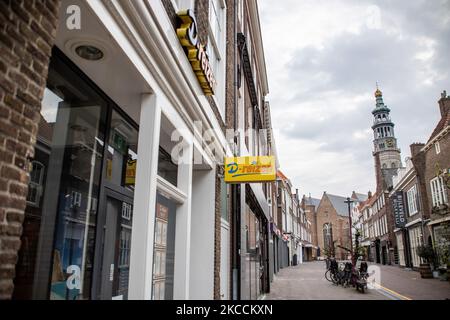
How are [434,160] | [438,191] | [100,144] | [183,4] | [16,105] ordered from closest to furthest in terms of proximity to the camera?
[16,105] < [100,144] < [183,4] < [438,191] < [434,160]

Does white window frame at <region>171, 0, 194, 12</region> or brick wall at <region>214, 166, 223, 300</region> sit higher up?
white window frame at <region>171, 0, 194, 12</region>

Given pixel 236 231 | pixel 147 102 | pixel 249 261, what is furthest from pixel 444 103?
pixel 147 102

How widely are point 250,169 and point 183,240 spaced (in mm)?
2215

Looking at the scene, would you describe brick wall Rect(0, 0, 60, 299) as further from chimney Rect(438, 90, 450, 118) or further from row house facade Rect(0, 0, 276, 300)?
chimney Rect(438, 90, 450, 118)

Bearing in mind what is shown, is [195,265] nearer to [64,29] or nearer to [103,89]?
[103,89]

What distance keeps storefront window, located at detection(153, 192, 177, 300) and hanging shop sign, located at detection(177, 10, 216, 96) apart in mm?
1757

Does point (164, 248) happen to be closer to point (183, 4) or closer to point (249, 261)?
point (183, 4)

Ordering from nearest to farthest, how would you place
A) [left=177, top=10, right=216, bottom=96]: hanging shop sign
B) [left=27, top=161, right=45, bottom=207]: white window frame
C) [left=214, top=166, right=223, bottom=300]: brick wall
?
1. [left=27, top=161, right=45, bottom=207]: white window frame
2. [left=177, top=10, right=216, bottom=96]: hanging shop sign
3. [left=214, top=166, right=223, bottom=300]: brick wall

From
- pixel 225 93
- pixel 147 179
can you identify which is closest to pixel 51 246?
pixel 147 179

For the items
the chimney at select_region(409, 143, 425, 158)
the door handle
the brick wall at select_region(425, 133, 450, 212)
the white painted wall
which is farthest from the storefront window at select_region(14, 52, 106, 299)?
the chimney at select_region(409, 143, 425, 158)

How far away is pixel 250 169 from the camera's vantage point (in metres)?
6.53

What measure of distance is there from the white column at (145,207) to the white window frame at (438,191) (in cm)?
2569

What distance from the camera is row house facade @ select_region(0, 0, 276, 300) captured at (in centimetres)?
192

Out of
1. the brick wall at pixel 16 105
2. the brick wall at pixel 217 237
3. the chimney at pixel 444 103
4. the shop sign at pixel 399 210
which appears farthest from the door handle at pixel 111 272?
the shop sign at pixel 399 210
